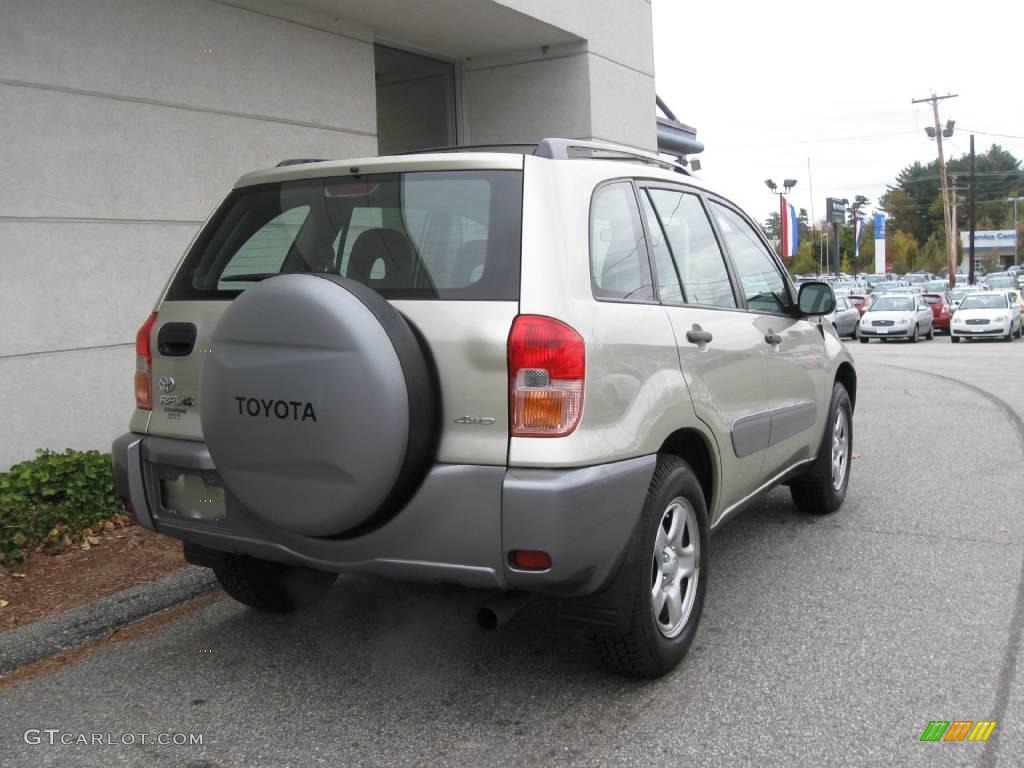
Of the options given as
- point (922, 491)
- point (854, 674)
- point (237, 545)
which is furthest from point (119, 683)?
point (922, 491)

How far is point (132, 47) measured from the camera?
6.92 m

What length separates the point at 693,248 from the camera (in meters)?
4.31

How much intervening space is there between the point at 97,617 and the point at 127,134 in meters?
3.81

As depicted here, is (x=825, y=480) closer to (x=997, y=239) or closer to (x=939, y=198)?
(x=997, y=239)

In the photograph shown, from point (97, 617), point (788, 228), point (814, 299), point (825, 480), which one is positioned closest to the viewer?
point (97, 617)

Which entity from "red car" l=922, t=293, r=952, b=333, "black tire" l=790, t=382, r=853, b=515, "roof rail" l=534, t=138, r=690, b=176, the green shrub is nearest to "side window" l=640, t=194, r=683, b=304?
"roof rail" l=534, t=138, r=690, b=176

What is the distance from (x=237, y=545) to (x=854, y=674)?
2290 mm

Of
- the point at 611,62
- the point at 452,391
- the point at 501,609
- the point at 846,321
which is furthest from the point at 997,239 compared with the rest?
the point at 452,391

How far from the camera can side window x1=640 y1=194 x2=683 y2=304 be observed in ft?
12.7

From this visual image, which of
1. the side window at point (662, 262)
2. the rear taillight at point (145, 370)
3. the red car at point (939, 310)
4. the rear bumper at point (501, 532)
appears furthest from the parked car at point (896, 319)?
the rear taillight at point (145, 370)

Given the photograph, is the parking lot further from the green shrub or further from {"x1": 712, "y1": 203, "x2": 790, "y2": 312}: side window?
{"x1": 712, "y1": 203, "x2": 790, "y2": 312}: side window

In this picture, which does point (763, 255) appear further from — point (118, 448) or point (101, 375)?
point (101, 375)

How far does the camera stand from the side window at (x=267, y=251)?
3652 millimetres

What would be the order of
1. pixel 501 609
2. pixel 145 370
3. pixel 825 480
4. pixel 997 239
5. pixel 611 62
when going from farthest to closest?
pixel 997 239, pixel 611 62, pixel 825 480, pixel 145 370, pixel 501 609
